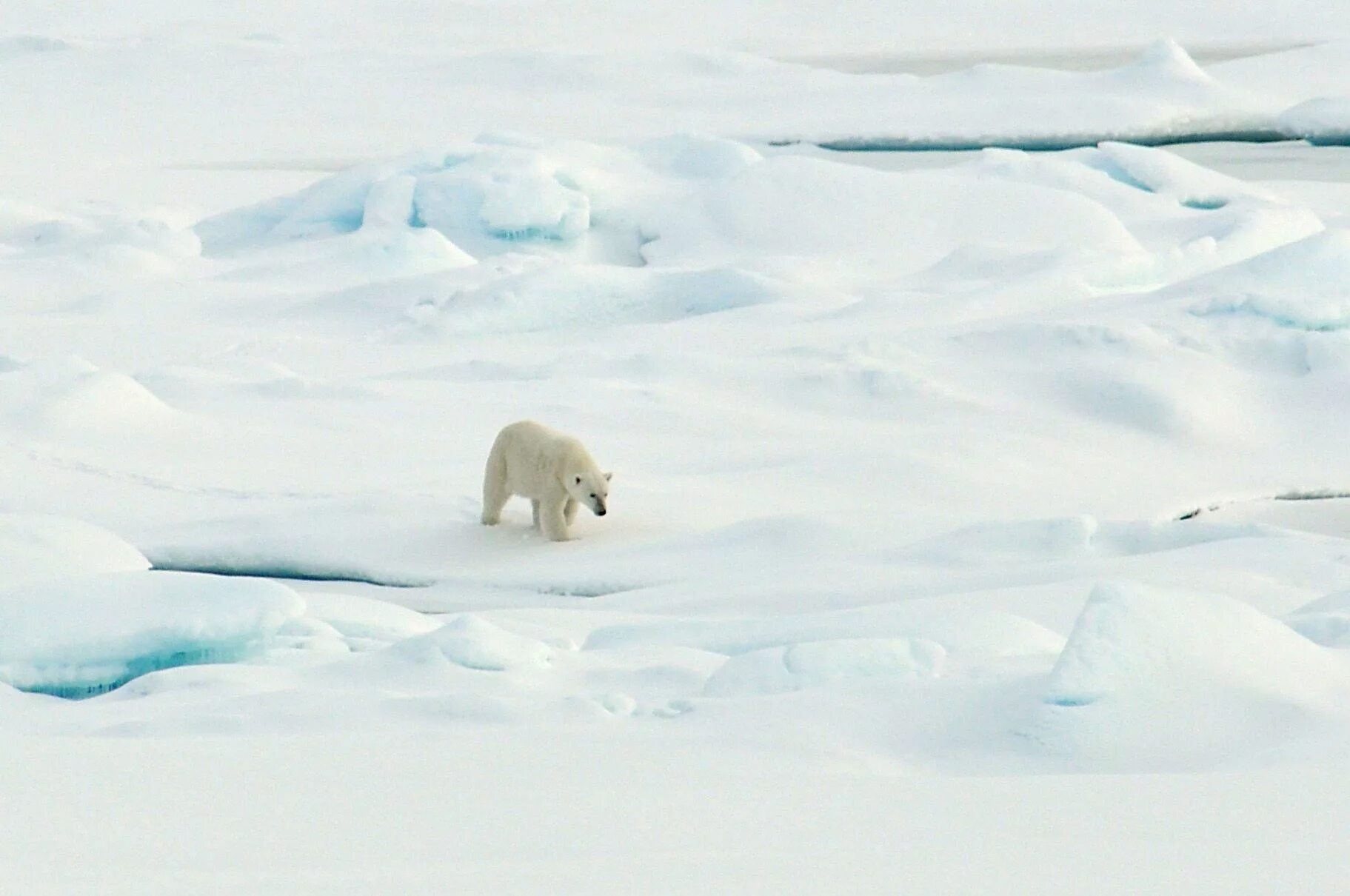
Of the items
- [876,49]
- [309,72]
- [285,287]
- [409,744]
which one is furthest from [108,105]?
[409,744]

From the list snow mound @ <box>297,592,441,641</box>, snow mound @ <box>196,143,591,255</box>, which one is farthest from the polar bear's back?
snow mound @ <box>196,143,591,255</box>

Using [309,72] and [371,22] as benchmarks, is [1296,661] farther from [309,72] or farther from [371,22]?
[371,22]

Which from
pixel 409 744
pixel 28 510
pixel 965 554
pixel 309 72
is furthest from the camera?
pixel 309 72

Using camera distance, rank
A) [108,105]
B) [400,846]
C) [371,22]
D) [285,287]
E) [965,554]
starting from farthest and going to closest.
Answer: [371,22], [108,105], [285,287], [965,554], [400,846]

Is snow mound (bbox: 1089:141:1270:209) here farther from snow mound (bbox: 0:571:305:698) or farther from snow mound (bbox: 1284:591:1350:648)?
snow mound (bbox: 0:571:305:698)

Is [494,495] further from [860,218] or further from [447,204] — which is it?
[447,204]

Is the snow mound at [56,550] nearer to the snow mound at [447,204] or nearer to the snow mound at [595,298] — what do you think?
the snow mound at [595,298]

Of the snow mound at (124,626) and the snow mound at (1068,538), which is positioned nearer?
the snow mound at (124,626)

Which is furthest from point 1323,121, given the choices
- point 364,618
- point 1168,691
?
point 1168,691

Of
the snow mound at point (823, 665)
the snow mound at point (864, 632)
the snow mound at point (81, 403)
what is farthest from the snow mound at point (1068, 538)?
the snow mound at point (81, 403)
